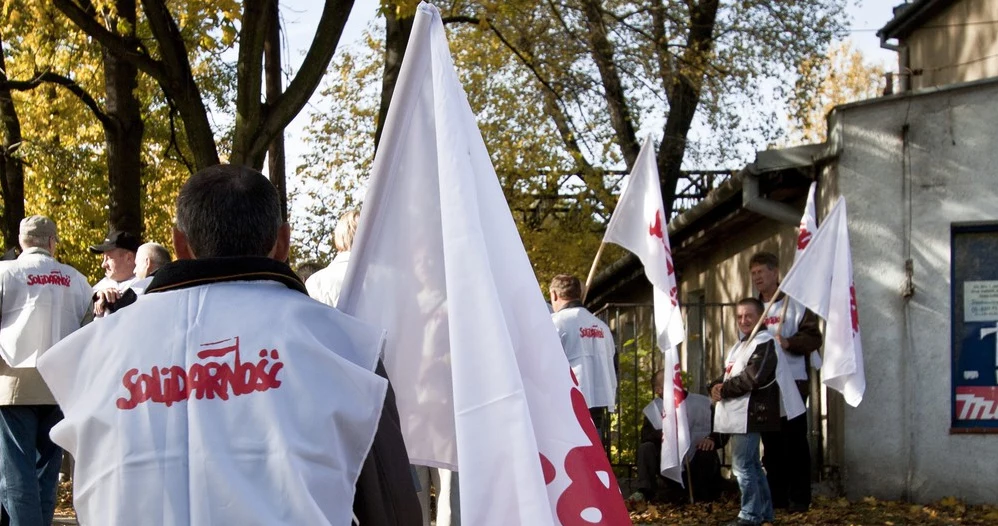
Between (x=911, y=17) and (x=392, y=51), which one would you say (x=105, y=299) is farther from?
(x=911, y=17)

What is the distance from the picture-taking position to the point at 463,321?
9.61 feet

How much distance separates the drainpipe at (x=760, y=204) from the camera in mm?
12812

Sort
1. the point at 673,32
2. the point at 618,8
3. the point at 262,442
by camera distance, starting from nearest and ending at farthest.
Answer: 1. the point at 262,442
2. the point at 673,32
3. the point at 618,8

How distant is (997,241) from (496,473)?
9.54m

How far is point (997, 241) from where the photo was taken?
11.4 metres

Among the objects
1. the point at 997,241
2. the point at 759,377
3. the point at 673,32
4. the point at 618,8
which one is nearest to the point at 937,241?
the point at 997,241

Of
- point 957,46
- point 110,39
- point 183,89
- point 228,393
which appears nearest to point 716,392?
point 183,89

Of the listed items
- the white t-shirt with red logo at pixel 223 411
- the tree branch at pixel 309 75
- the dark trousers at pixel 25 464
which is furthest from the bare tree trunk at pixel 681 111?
the white t-shirt with red logo at pixel 223 411

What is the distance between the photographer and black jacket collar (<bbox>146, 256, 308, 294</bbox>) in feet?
8.95

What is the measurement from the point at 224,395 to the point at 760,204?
10.8 m

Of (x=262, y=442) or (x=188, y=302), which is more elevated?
(x=188, y=302)

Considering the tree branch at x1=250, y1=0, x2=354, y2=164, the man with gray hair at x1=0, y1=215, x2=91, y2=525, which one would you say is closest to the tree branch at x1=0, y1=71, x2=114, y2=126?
the tree branch at x1=250, y1=0, x2=354, y2=164

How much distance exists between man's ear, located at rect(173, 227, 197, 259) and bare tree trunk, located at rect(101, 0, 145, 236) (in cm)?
1120

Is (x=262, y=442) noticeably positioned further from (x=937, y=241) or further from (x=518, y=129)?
(x=518, y=129)
